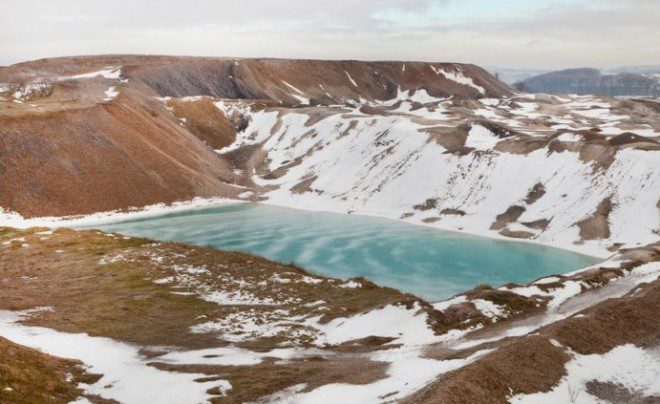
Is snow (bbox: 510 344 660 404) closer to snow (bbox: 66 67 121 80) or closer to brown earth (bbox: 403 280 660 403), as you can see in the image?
brown earth (bbox: 403 280 660 403)

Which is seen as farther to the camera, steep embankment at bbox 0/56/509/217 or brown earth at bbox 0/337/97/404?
steep embankment at bbox 0/56/509/217

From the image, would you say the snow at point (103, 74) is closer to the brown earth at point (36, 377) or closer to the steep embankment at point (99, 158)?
the steep embankment at point (99, 158)

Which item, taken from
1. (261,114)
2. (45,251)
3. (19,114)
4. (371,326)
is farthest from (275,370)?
(261,114)

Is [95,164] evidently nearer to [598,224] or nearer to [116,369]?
[116,369]

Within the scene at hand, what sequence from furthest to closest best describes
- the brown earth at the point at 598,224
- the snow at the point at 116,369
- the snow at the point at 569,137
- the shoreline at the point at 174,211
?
the snow at the point at 569,137, the shoreline at the point at 174,211, the brown earth at the point at 598,224, the snow at the point at 116,369

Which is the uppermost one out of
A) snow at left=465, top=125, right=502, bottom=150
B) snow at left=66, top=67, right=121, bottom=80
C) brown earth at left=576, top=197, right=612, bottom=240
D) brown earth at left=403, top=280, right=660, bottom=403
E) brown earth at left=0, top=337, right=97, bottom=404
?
snow at left=66, top=67, right=121, bottom=80

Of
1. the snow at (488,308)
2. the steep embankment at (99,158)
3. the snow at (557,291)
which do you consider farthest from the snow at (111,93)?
the snow at (488,308)

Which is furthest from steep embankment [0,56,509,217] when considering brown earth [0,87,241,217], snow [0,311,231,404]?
snow [0,311,231,404]
